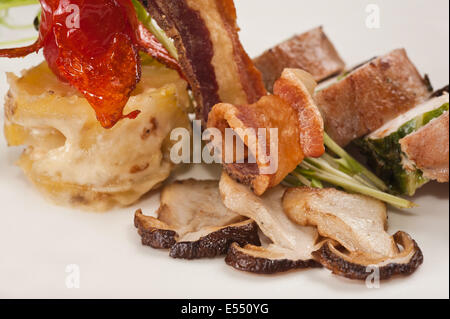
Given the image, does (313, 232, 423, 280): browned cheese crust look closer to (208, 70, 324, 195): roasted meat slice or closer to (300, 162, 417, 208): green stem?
(300, 162, 417, 208): green stem

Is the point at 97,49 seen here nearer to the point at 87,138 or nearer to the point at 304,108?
the point at 87,138

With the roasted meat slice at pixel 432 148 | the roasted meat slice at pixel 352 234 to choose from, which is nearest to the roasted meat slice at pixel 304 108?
the roasted meat slice at pixel 352 234

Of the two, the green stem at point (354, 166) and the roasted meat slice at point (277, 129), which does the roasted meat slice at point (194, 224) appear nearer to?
the roasted meat slice at point (277, 129)

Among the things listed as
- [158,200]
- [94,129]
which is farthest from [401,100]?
[94,129]

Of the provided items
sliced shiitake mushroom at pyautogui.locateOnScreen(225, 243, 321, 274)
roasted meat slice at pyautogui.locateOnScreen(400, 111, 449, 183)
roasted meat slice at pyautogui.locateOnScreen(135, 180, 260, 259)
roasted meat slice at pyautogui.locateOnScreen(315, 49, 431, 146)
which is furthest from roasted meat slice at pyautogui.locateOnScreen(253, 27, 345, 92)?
sliced shiitake mushroom at pyautogui.locateOnScreen(225, 243, 321, 274)

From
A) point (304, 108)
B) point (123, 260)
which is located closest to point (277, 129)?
point (304, 108)

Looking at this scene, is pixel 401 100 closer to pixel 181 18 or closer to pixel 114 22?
pixel 181 18
